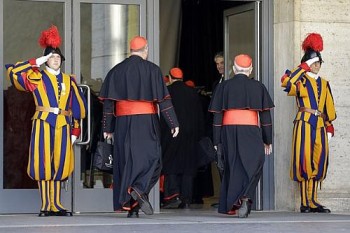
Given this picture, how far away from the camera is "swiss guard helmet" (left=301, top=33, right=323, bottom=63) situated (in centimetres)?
1363

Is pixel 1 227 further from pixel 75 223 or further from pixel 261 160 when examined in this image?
pixel 261 160

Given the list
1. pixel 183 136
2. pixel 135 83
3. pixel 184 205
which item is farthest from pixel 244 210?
pixel 183 136

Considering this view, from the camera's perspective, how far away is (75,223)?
37.8 ft

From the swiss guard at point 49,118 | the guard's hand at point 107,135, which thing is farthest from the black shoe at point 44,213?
the guard's hand at point 107,135

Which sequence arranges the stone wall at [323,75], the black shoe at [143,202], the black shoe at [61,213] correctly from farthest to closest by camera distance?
the stone wall at [323,75] → the black shoe at [61,213] → the black shoe at [143,202]

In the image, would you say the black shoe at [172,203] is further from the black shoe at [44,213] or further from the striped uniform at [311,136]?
the black shoe at [44,213]

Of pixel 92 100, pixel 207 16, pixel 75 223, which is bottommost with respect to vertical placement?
pixel 75 223

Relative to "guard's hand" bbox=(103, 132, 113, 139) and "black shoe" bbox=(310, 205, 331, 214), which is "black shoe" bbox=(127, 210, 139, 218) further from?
"black shoe" bbox=(310, 205, 331, 214)

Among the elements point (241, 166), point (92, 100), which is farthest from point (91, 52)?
point (241, 166)

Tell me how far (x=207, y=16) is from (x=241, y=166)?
6.07 metres

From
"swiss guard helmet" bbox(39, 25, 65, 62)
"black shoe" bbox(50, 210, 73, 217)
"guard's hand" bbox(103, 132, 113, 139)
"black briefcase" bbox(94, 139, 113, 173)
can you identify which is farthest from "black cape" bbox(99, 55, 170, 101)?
"black shoe" bbox(50, 210, 73, 217)

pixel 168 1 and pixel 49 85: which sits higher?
pixel 168 1

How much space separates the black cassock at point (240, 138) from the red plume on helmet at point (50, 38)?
179 centimetres

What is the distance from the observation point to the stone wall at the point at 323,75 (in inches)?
560
